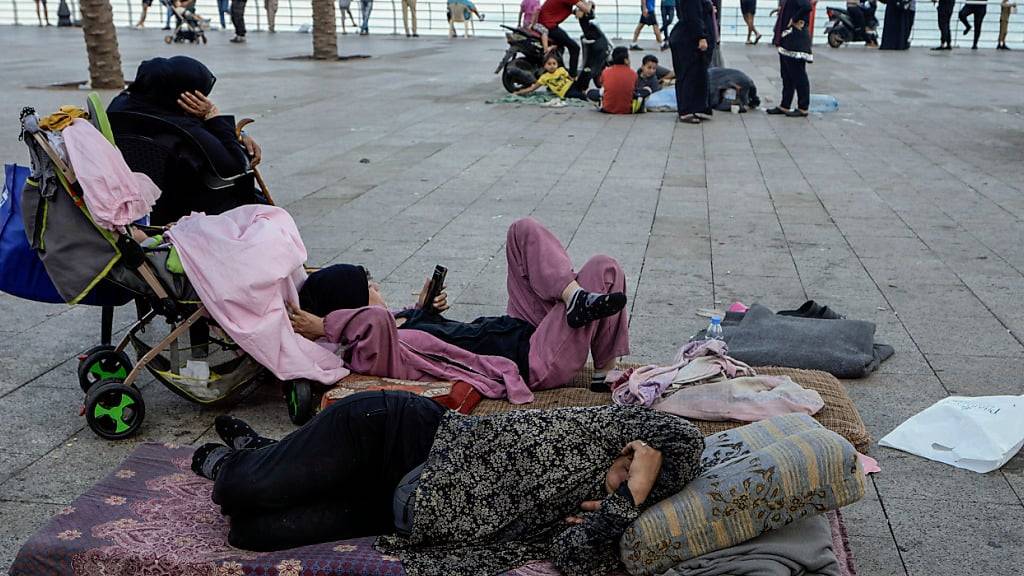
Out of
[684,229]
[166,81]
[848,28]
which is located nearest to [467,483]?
[166,81]

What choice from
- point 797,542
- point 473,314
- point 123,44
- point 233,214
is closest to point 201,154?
point 233,214

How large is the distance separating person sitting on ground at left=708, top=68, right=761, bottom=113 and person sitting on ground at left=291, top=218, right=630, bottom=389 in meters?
9.50

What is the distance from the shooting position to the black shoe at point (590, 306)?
3744mm

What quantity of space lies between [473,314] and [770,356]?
5.08 feet

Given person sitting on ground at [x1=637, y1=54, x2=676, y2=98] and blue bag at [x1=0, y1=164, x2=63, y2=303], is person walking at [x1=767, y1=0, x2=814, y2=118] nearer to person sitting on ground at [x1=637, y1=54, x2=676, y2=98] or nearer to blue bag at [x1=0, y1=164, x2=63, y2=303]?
person sitting on ground at [x1=637, y1=54, x2=676, y2=98]

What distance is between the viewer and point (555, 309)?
396 cm

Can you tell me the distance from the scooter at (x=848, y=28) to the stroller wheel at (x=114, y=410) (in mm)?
23266

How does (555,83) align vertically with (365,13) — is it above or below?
below

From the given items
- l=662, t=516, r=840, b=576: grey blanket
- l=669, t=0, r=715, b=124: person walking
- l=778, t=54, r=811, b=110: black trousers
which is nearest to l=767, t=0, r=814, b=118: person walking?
l=778, t=54, r=811, b=110: black trousers

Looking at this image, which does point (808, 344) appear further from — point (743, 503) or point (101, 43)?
point (101, 43)

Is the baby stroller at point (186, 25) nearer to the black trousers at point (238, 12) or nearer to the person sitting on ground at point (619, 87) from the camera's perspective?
the black trousers at point (238, 12)

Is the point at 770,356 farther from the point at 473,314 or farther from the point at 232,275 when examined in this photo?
the point at 232,275

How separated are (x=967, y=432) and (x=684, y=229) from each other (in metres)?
3.42

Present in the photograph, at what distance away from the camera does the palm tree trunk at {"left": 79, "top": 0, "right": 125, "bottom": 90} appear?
12.6m
